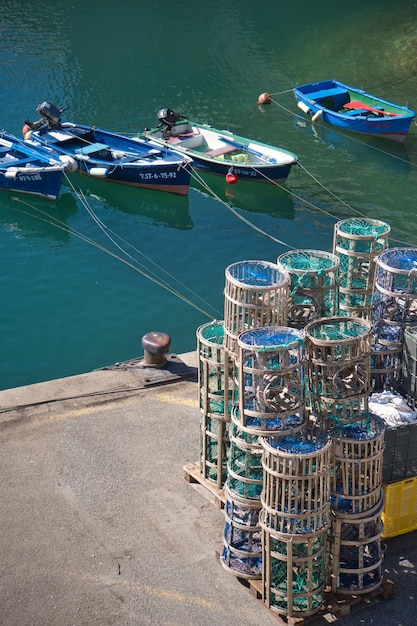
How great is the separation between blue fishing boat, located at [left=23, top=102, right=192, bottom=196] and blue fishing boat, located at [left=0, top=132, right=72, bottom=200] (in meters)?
0.89

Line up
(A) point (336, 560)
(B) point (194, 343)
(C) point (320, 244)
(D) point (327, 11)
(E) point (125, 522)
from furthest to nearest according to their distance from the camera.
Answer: (D) point (327, 11), (C) point (320, 244), (B) point (194, 343), (E) point (125, 522), (A) point (336, 560)

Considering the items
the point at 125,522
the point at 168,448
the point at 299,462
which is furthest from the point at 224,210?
the point at 299,462

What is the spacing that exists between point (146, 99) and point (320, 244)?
49.5 ft

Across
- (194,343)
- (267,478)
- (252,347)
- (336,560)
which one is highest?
(252,347)

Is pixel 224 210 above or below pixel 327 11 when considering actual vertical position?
below

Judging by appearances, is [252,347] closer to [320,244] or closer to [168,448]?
[168,448]

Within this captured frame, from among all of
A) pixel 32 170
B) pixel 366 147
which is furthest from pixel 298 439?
pixel 366 147

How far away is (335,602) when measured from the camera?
1237 centimetres

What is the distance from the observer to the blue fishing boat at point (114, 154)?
31.2 meters

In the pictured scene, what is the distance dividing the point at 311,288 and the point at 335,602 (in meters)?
4.55

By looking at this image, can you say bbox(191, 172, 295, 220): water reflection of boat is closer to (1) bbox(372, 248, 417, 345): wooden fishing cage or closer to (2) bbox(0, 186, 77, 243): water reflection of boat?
(2) bbox(0, 186, 77, 243): water reflection of boat

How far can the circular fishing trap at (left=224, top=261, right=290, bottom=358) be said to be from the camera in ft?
42.3

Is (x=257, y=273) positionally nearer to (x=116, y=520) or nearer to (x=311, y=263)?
(x=311, y=263)

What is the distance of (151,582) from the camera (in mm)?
12875
